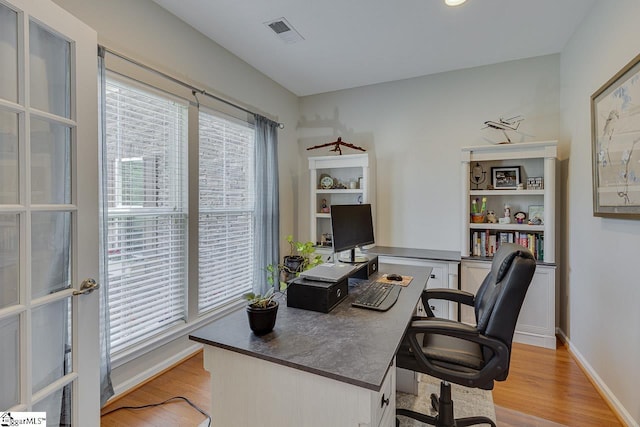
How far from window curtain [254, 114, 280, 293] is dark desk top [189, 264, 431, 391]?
1664 mm

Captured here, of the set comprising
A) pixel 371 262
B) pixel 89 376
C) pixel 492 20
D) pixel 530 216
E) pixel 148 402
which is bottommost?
pixel 148 402

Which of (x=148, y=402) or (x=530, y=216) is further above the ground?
(x=530, y=216)

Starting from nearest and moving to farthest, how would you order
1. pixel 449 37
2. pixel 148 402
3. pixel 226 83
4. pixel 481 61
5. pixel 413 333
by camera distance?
pixel 413 333
pixel 148 402
pixel 449 37
pixel 226 83
pixel 481 61

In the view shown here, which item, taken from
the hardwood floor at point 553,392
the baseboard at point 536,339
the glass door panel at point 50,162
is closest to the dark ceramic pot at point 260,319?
the glass door panel at point 50,162

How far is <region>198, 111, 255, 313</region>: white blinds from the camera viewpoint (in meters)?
2.71

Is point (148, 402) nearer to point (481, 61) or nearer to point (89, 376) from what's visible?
point (89, 376)

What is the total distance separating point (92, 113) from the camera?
1466mm

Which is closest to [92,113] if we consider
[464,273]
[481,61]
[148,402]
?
[148,402]

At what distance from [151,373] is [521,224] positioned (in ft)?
11.5

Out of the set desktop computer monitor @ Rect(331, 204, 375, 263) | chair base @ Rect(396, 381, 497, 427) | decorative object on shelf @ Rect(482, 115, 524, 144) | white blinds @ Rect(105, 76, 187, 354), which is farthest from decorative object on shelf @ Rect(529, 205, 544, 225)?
white blinds @ Rect(105, 76, 187, 354)

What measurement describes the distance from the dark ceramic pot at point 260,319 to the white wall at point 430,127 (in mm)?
2639

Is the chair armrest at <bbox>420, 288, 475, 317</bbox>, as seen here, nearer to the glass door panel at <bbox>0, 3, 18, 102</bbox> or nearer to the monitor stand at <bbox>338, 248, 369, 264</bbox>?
the monitor stand at <bbox>338, 248, 369, 264</bbox>

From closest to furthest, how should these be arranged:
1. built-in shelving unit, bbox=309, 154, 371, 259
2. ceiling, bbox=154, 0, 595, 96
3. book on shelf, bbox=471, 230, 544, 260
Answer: ceiling, bbox=154, 0, 595, 96, book on shelf, bbox=471, 230, 544, 260, built-in shelving unit, bbox=309, 154, 371, 259

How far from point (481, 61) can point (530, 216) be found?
5.52ft
